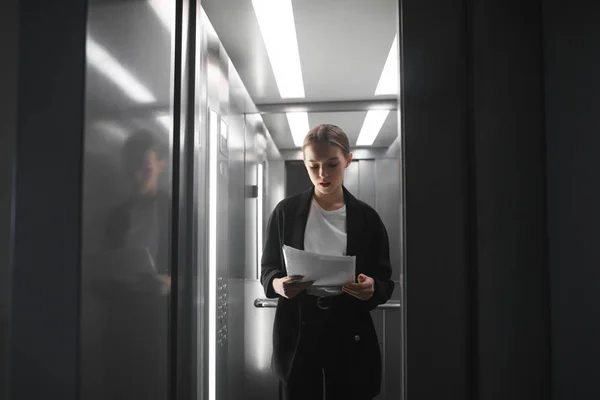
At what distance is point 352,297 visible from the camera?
4.20 ft

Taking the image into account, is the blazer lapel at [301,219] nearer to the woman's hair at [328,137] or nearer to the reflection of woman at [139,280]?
the woman's hair at [328,137]

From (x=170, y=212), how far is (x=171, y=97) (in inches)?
11.1

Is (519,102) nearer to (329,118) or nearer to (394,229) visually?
(394,229)

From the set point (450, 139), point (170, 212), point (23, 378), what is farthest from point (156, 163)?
point (450, 139)

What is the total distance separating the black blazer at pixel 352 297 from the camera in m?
1.28

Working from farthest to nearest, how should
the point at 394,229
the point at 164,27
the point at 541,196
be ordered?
the point at 394,229, the point at 164,27, the point at 541,196

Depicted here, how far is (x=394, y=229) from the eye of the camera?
128cm

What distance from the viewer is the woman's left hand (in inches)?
48.6

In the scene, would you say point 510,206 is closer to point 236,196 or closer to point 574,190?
point 574,190

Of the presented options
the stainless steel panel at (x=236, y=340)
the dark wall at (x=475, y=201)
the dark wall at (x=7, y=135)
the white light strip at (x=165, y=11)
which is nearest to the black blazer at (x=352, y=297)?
the stainless steel panel at (x=236, y=340)

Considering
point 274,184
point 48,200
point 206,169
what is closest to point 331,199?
point 274,184

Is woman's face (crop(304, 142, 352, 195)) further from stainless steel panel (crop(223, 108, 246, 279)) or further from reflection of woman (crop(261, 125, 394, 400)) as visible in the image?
stainless steel panel (crop(223, 108, 246, 279))

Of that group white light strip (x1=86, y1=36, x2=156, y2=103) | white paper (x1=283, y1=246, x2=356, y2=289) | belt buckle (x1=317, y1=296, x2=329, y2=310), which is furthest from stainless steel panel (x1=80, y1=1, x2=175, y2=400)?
belt buckle (x1=317, y1=296, x2=329, y2=310)

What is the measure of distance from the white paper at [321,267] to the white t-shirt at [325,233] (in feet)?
0.19
